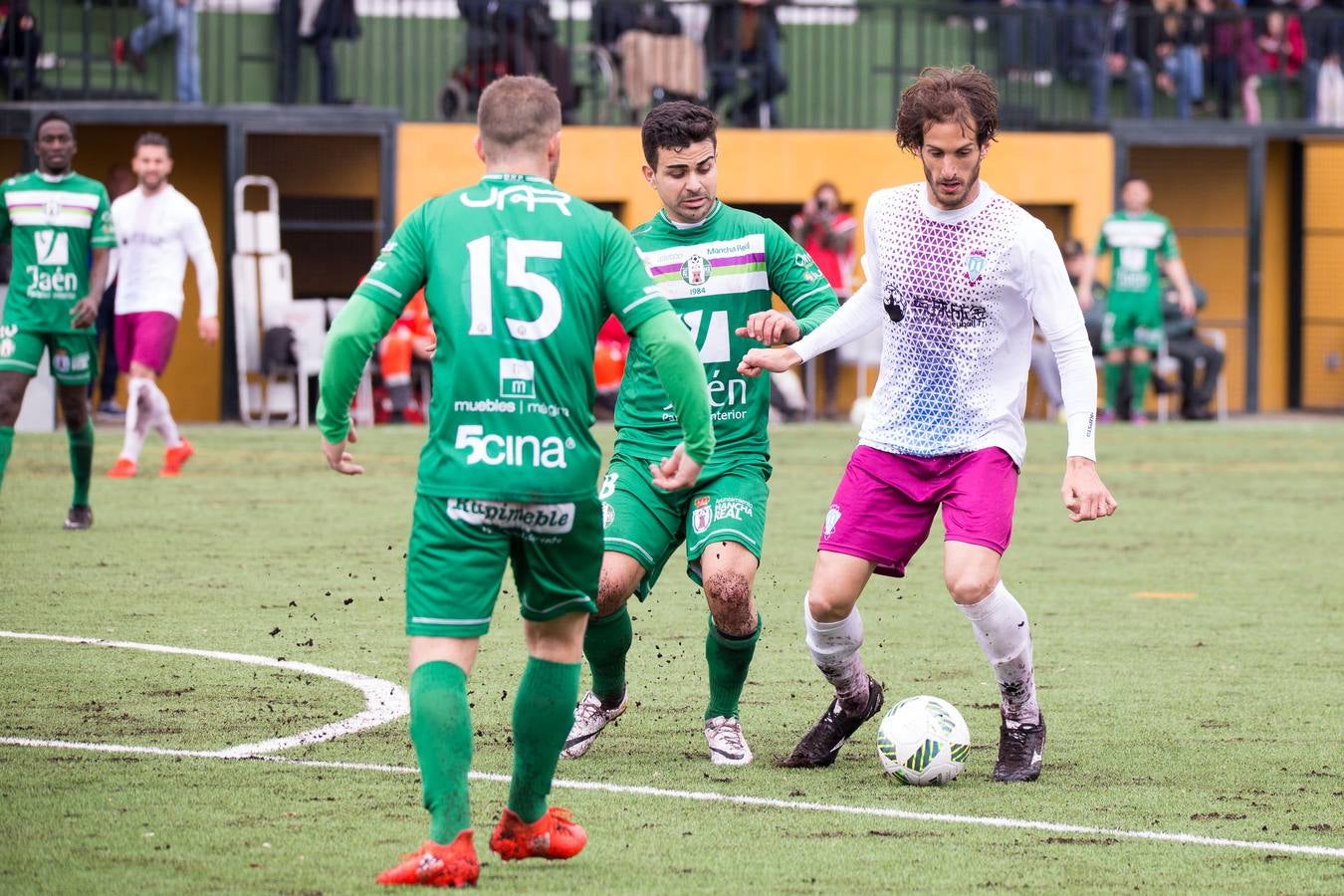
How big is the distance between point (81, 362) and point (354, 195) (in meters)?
12.0

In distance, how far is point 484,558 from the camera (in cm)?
498

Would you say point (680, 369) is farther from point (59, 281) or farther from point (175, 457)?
point (175, 457)

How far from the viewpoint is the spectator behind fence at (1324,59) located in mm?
26812

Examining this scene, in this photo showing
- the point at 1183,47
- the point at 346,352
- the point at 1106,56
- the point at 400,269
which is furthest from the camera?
the point at 1183,47

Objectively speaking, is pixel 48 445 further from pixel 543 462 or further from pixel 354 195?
pixel 543 462

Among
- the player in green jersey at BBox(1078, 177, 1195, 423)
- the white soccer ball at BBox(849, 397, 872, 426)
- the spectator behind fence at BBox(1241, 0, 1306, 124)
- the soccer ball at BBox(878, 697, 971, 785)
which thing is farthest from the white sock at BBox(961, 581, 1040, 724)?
the spectator behind fence at BBox(1241, 0, 1306, 124)

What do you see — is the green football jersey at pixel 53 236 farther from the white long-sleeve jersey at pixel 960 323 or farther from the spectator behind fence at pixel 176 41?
the spectator behind fence at pixel 176 41

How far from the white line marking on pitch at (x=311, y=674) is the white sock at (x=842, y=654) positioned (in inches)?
49.8

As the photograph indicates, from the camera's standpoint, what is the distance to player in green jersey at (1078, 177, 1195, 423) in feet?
73.2

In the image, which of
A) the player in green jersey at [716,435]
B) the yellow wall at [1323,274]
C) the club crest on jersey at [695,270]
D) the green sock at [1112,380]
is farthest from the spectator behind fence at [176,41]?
the club crest on jersey at [695,270]

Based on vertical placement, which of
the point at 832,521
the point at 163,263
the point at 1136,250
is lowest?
the point at 832,521

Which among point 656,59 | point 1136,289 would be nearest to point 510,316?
point 1136,289

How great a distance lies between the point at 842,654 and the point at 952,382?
898 mm

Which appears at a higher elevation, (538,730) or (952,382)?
(952,382)
